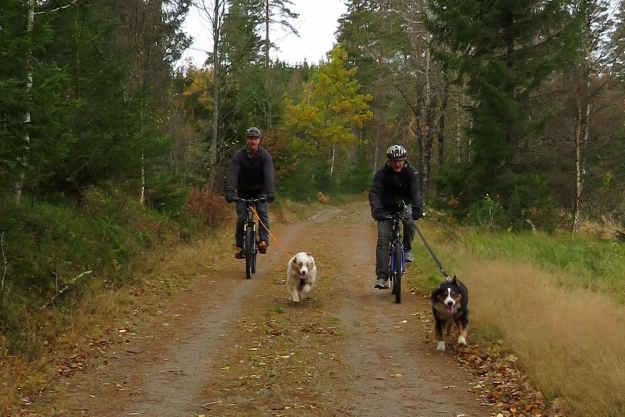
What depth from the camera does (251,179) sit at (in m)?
11.1

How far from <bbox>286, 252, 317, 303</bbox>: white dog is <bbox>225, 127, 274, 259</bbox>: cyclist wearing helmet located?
1.91 m

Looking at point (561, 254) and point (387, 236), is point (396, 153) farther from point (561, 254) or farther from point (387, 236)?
point (561, 254)

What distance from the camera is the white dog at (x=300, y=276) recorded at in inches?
360

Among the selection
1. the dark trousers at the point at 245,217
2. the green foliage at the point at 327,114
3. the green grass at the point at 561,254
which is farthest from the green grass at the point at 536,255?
the green foliage at the point at 327,114

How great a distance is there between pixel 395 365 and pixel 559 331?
5.99 feet

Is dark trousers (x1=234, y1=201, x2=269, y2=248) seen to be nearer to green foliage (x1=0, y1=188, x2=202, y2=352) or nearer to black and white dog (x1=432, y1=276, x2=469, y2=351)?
green foliage (x1=0, y1=188, x2=202, y2=352)

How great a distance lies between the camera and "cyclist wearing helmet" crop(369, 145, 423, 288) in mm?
9211

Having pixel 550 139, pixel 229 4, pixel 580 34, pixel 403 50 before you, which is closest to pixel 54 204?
pixel 229 4

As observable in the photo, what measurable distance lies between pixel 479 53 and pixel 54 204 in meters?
12.8

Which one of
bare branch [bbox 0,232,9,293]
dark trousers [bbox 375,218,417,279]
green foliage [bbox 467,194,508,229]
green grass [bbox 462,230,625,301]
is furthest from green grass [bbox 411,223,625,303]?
bare branch [bbox 0,232,9,293]

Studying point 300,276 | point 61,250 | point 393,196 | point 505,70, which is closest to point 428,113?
A: point 505,70

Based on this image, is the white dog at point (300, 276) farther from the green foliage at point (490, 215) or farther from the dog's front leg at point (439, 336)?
the green foliage at point (490, 215)

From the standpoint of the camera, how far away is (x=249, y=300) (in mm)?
9688

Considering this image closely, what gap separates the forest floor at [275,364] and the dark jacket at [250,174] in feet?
5.88
